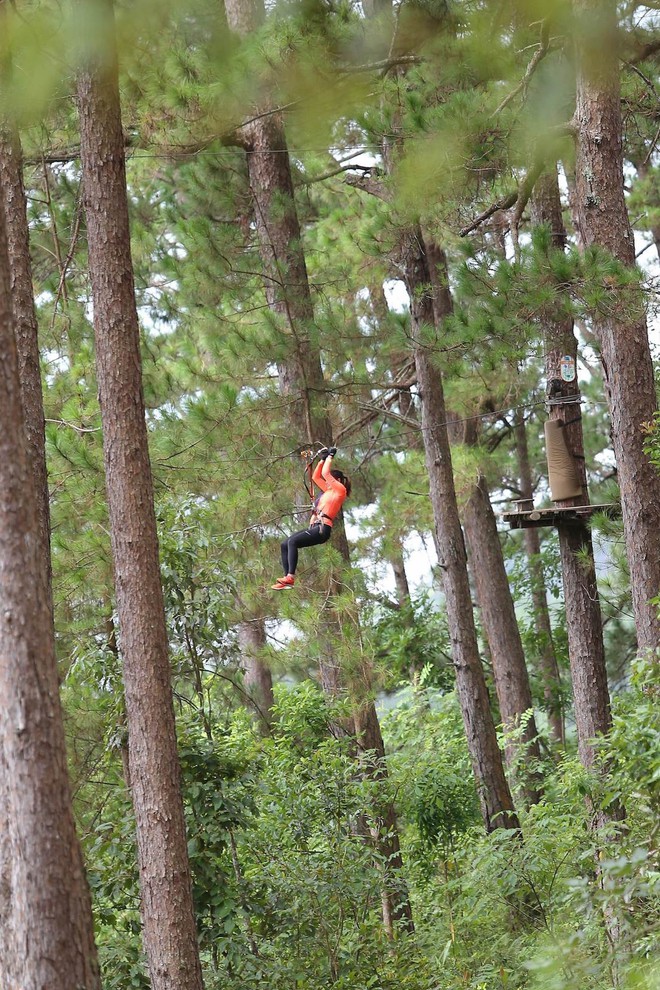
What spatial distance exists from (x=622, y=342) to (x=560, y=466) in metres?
2.11

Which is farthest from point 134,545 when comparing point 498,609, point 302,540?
point 498,609

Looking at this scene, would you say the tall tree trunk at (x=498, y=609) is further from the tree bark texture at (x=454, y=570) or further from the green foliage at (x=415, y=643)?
the tree bark texture at (x=454, y=570)

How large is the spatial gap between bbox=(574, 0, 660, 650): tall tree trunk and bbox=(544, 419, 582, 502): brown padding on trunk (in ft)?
5.85

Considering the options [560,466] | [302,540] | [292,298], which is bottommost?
[302,540]

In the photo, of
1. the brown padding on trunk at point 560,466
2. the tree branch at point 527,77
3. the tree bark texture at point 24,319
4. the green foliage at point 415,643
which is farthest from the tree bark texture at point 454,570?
the green foliage at point 415,643

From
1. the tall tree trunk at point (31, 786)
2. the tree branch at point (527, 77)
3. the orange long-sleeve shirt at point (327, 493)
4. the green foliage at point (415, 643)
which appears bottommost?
the tall tree trunk at point (31, 786)

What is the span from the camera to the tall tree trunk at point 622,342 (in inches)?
309

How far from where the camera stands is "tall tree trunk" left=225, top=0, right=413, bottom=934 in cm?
1032

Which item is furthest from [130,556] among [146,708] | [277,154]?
[277,154]

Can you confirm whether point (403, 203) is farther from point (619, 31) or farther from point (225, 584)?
point (225, 584)

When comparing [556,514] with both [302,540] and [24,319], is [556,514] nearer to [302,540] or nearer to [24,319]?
[302,540]

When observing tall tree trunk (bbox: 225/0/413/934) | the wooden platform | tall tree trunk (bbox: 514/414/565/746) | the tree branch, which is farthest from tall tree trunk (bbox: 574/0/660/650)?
tall tree trunk (bbox: 514/414/565/746)

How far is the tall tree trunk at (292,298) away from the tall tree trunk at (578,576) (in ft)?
6.42

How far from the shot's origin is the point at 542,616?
19062 millimetres
